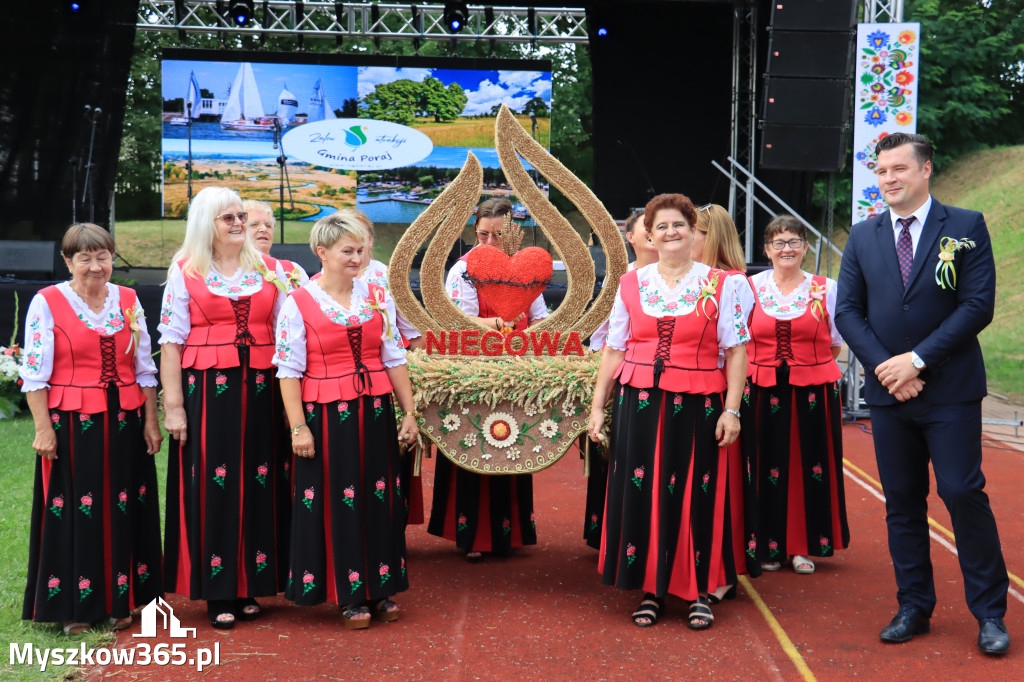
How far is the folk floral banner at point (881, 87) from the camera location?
684 centimetres

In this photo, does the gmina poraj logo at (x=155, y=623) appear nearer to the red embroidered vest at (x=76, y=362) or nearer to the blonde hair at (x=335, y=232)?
the red embroidered vest at (x=76, y=362)

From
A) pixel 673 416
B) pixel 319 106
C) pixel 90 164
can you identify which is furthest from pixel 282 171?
pixel 673 416

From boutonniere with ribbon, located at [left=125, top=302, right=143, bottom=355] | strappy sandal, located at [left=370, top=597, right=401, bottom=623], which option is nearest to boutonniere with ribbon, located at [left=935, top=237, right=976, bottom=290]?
strappy sandal, located at [left=370, top=597, right=401, bottom=623]

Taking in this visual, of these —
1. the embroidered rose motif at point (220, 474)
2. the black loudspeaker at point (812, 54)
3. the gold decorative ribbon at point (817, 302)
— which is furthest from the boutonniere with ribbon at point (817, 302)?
the black loudspeaker at point (812, 54)

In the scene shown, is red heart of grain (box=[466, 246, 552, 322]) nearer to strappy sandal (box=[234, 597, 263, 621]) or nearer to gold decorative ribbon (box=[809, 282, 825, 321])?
gold decorative ribbon (box=[809, 282, 825, 321])

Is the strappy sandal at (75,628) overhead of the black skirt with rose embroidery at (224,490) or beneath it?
beneath

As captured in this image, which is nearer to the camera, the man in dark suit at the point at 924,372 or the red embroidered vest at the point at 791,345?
the man in dark suit at the point at 924,372

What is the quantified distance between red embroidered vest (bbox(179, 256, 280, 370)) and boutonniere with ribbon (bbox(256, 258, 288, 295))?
71 millimetres

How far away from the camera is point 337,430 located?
3420 mm

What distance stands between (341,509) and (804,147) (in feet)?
19.1

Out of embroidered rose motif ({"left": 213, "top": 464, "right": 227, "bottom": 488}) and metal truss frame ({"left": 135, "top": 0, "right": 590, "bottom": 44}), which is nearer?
embroidered rose motif ({"left": 213, "top": 464, "right": 227, "bottom": 488})

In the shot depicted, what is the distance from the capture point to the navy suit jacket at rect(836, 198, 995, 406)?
3.14 m

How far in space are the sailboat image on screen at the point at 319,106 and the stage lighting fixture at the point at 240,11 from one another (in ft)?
5.11

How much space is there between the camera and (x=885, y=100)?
686 cm
